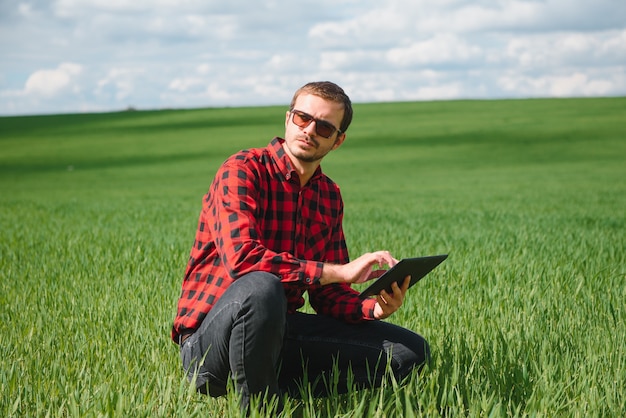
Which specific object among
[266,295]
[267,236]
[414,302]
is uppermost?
[267,236]

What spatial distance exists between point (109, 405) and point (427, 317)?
2.53 meters

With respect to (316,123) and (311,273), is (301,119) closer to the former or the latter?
(316,123)

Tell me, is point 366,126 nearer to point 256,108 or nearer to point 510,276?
point 256,108

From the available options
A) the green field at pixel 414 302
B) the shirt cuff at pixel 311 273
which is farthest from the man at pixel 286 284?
the green field at pixel 414 302

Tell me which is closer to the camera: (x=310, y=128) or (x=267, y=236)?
(x=310, y=128)

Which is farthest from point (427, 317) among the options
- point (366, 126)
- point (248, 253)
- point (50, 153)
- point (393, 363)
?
point (366, 126)

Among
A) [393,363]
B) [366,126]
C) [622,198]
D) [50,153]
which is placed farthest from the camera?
[366,126]

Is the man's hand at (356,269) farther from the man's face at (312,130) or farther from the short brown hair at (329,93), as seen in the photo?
the short brown hair at (329,93)

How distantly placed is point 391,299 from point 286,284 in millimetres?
521

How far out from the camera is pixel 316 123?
3.41 meters

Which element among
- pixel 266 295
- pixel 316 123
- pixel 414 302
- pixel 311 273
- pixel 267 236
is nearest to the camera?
pixel 266 295

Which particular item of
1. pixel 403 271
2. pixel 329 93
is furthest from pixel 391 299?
pixel 329 93

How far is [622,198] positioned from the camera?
1959 cm

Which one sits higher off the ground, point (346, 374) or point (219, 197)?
point (219, 197)
